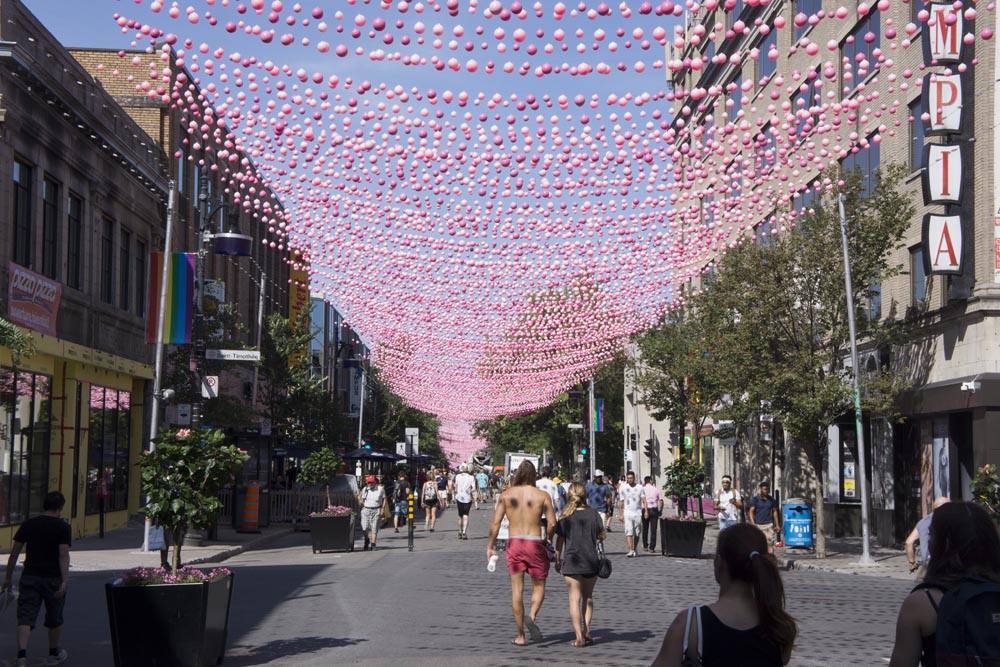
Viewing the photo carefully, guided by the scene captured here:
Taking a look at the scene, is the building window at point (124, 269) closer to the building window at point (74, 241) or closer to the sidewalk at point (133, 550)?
the building window at point (74, 241)

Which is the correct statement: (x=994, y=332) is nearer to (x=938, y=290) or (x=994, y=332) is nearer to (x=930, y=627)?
(x=938, y=290)

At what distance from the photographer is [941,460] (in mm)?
29391

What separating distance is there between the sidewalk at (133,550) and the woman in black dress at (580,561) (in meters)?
11.3

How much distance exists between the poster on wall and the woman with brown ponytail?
25.1 meters

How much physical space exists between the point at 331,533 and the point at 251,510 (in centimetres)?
690

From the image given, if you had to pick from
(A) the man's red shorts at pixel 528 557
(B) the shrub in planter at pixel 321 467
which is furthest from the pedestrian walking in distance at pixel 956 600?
(B) the shrub in planter at pixel 321 467

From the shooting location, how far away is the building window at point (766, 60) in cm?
4466

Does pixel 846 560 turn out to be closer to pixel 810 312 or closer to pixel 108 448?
pixel 810 312

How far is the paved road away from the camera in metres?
12.1

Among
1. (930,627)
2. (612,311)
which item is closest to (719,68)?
(612,311)

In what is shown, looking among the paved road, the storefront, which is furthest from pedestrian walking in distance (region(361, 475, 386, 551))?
the storefront

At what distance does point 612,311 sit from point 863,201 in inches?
491

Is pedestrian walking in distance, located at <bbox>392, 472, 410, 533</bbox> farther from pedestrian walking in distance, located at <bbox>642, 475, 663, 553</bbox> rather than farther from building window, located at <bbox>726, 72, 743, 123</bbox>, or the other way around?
building window, located at <bbox>726, 72, 743, 123</bbox>

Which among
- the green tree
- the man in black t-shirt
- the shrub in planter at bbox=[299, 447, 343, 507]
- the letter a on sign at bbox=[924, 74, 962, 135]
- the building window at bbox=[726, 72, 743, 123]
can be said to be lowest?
the man in black t-shirt
